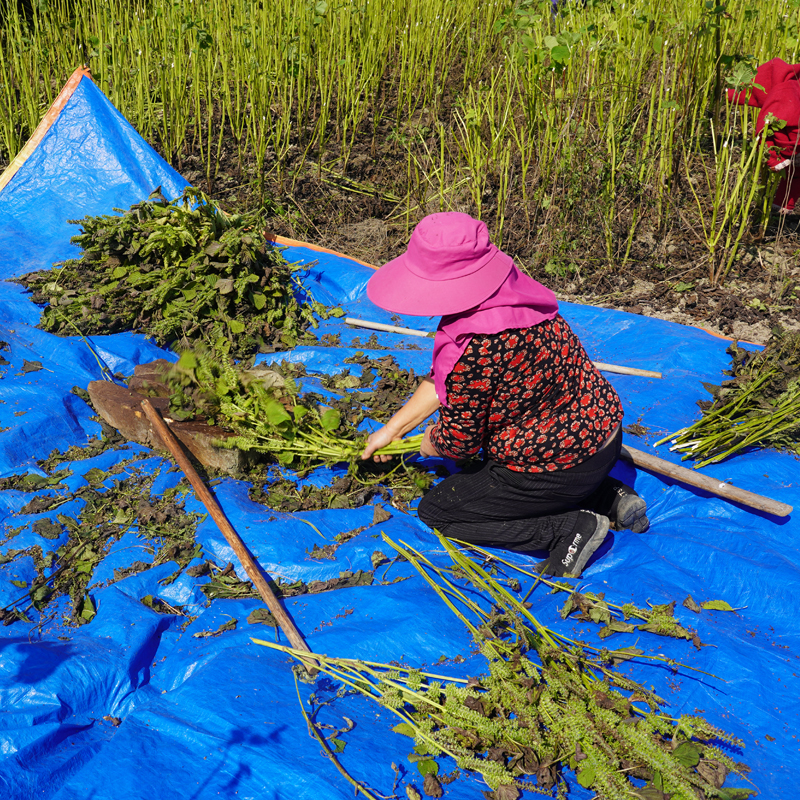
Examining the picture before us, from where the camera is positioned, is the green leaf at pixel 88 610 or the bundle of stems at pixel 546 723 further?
the green leaf at pixel 88 610

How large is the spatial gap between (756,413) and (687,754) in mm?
1447

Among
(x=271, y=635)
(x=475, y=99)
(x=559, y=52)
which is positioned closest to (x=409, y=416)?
(x=271, y=635)

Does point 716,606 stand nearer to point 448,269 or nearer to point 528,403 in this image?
point 528,403

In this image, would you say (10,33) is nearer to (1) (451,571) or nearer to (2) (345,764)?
(1) (451,571)

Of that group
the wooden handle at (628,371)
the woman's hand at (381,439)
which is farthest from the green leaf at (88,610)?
the wooden handle at (628,371)

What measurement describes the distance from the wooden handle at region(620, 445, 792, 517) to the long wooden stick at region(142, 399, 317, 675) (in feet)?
4.35

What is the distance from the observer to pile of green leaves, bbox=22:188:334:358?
2.94 metres

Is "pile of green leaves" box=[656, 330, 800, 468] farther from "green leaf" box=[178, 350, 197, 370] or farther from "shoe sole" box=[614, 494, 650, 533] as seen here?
"green leaf" box=[178, 350, 197, 370]

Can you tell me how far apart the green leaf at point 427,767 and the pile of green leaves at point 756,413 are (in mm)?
1512

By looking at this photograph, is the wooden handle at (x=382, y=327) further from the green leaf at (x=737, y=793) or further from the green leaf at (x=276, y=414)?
the green leaf at (x=737, y=793)

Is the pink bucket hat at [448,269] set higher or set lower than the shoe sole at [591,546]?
higher

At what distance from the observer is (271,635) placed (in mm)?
1605

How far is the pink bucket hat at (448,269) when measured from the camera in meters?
1.59

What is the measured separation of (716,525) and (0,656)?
6.69 ft
